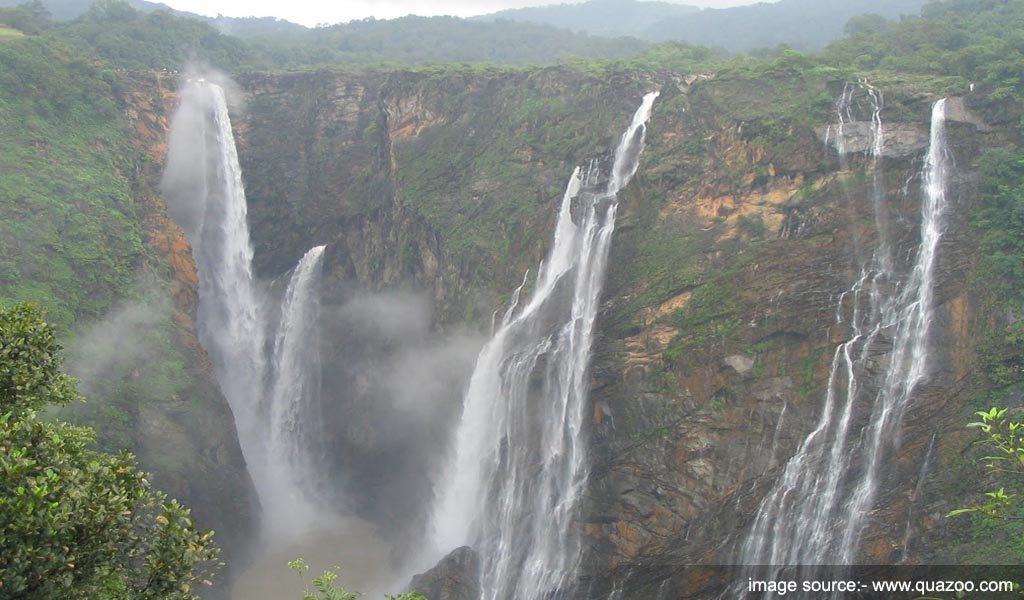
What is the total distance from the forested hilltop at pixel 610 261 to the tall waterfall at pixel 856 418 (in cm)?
33

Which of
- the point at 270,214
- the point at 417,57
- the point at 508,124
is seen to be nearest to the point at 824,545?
the point at 508,124

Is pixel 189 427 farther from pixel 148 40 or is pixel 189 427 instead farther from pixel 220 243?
pixel 148 40

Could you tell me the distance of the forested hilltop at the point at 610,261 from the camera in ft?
56.1

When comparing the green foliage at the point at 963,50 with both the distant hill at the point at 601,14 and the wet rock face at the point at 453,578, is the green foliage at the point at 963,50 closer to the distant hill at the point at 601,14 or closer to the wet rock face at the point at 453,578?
the wet rock face at the point at 453,578

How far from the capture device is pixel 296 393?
3156 cm

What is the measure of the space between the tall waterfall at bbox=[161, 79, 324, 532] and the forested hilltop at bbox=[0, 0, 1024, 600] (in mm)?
928

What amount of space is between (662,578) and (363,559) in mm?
11326

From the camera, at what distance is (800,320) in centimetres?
1912

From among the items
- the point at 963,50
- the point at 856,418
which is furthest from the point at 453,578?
the point at 963,50

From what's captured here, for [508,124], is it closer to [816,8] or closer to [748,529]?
[748,529]

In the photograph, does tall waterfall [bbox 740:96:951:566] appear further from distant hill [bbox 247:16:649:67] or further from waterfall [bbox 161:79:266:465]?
distant hill [bbox 247:16:649:67]

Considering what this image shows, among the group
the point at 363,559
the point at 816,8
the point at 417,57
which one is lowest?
the point at 363,559

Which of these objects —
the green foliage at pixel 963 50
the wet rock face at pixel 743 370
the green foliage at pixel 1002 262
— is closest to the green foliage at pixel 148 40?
the wet rock face at pixel 743 370
